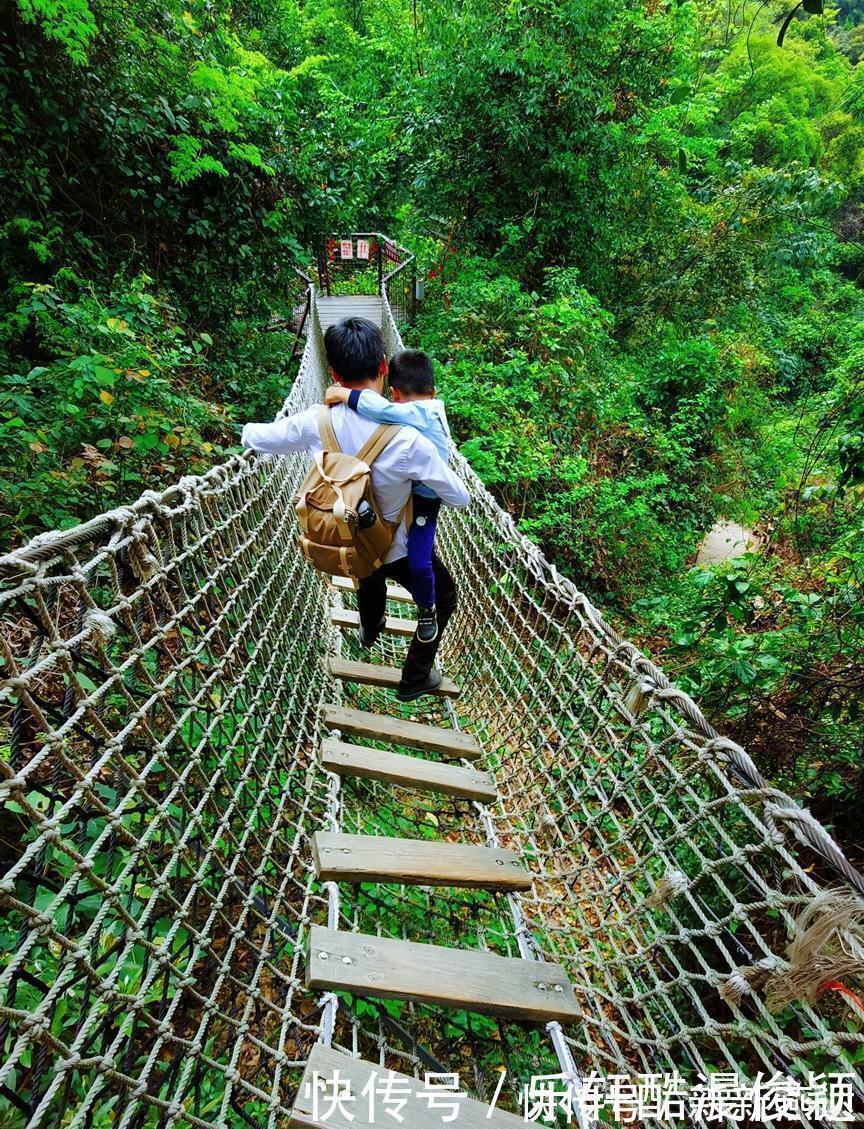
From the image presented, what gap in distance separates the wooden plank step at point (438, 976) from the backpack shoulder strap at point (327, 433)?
39.3 inches

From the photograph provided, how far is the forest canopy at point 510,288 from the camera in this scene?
6.94 feet

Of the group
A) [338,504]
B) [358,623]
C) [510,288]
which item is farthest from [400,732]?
[510,288]

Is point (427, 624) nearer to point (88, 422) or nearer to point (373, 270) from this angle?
point (88, 422)

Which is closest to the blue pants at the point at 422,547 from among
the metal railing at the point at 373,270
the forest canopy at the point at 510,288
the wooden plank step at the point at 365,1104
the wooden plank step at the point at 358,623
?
the wooden plank step at the point at 358,623

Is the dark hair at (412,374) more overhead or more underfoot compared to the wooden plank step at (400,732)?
more overhead

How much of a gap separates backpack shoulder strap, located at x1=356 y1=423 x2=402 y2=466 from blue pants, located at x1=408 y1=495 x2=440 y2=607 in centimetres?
21

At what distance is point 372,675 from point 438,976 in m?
0.93

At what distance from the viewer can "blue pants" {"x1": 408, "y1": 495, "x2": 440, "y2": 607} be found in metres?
1.49

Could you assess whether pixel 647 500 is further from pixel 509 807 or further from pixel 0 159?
pixel 0 159

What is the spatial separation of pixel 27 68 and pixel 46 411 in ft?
6.89

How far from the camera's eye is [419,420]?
1.34 m

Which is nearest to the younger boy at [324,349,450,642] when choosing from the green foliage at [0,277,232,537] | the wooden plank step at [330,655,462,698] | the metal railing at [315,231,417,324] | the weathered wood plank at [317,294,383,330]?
the wooden plank step at [330,655,462,698]

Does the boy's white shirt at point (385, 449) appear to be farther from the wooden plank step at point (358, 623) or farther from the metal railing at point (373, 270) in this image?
the metal railing at point (373, 270)

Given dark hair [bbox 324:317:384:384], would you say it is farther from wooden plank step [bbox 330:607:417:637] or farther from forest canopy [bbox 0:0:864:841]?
wooden plank step [bbox 330:607:417:637]
